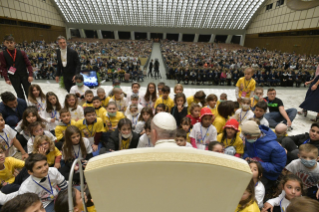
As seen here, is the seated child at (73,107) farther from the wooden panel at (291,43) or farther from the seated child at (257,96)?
the wooden panel at (291,43)

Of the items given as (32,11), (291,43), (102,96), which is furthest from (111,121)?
(32,11)

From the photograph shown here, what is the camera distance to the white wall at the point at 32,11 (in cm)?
1973

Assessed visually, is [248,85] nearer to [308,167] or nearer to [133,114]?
[308,167]

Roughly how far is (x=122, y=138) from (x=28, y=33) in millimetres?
28715

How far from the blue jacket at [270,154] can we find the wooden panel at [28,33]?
24261 mm

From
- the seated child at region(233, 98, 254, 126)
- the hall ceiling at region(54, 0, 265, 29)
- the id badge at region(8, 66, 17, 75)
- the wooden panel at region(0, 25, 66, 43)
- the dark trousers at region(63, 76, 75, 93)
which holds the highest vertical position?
the hall ceiling at region(54, 0, 265, 29)

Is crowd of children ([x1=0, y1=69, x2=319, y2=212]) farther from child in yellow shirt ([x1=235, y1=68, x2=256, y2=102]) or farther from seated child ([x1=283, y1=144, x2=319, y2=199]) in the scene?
child in yellow shirt ([x1=235, y1=68, x2=256, y2=102])

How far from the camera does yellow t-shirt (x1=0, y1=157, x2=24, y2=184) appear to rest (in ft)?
7.80

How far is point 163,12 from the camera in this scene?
123 feet

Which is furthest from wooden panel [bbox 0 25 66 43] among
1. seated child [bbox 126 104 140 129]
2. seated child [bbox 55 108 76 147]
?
seated child [bbox 126 104 140 129]

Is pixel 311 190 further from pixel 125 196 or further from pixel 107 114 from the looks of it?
pixel 107 114

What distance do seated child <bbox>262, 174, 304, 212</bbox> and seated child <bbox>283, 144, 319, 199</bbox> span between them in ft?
1.52

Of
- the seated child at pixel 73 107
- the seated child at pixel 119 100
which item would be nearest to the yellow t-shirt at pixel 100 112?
the seated child at pixel 73 107

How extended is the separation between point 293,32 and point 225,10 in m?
17.1
